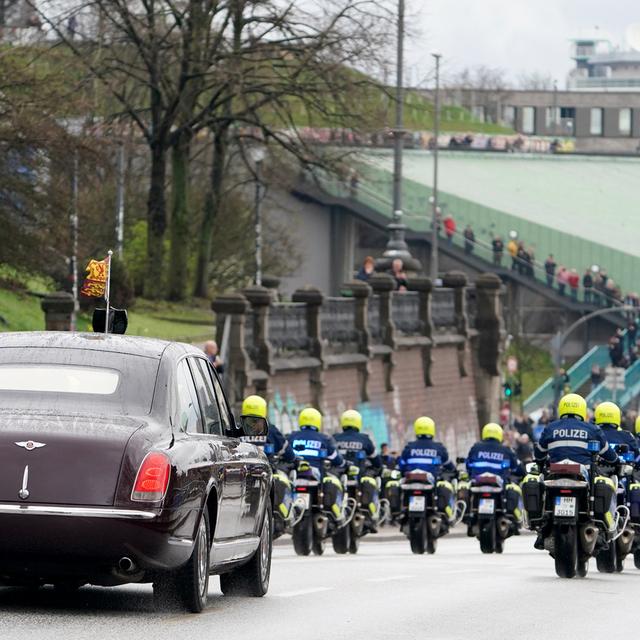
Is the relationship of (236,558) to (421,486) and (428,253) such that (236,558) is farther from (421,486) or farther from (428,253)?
(428,253)

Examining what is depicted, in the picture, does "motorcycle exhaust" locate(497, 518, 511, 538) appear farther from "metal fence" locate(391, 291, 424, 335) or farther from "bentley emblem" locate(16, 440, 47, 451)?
"metal fence" locate(391, 291, 424, 335)

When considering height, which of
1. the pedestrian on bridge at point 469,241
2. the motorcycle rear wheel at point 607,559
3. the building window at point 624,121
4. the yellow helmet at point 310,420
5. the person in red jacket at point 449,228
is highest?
the building window at point 624,121

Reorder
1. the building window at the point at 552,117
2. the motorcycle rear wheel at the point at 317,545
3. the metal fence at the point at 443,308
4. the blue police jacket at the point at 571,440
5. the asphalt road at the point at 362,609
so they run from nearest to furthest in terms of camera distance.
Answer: the asphalt road at the point at 362,609 → the blue police jacket at the point at 571,440 → the motorcycle rear wheel at the point at 317,545 → the metal fence at the point at 443,308 → the building window at the point at 552,117

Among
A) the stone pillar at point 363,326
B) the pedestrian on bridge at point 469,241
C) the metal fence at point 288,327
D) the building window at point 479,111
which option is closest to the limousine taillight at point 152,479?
the metal fence at point 288,327

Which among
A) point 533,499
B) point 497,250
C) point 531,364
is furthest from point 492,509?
point 531,364

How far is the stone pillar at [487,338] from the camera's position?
58031mm

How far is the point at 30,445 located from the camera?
11023 millimetres

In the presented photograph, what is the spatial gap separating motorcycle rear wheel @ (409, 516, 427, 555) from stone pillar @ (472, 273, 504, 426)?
32.3 metres

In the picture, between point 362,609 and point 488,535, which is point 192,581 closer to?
point 362,609

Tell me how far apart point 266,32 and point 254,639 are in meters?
37.8

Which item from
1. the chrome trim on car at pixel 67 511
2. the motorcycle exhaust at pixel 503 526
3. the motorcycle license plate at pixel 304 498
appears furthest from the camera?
the motorcycle exhaust at pixel 503 526

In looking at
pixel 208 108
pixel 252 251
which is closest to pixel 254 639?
pixel 208 108

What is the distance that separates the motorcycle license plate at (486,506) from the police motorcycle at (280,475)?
350 cm

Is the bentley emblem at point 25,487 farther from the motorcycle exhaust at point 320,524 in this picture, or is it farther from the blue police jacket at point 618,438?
the motorcycle exhaust at point 320,524
